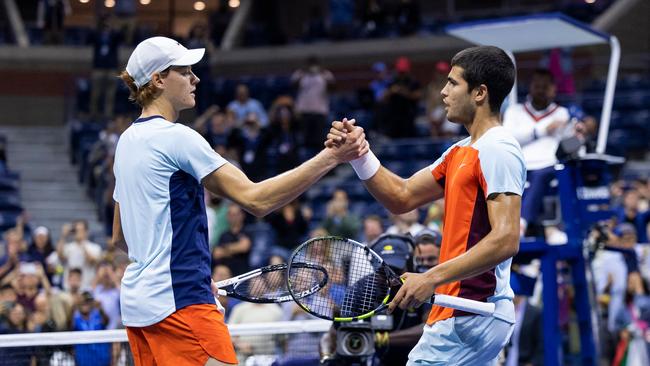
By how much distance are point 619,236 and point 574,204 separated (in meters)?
3.00

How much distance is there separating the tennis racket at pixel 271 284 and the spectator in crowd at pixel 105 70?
1545cm

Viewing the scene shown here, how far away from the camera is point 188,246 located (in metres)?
4.81

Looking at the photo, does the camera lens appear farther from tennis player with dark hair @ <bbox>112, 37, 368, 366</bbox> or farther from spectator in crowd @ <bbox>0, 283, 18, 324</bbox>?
spectator in crowd @ <bbox>0, 283, 18, 324</bbox>

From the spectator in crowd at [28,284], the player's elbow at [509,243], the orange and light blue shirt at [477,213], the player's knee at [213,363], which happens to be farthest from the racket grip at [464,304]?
the spectator in crowd at [28,284]

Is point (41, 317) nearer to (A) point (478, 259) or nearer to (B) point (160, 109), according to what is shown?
(B) point (160, 109)

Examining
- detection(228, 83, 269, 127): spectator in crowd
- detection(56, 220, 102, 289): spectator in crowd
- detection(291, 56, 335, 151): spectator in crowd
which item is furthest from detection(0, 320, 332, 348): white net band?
detection(228, 83, 269, 127): spectator in crowd

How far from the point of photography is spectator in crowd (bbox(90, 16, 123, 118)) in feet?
67.4

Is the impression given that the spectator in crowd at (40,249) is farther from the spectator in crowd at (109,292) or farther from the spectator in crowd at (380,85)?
the spectator in crowd at (380,85)

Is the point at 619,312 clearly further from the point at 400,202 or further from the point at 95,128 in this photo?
the point at 95,128

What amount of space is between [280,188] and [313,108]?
13634 millimetres

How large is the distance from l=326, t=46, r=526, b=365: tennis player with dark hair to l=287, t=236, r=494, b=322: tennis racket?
0.15 m

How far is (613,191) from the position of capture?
46.6 feet

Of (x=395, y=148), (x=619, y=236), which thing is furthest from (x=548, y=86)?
(x=395, y=148)

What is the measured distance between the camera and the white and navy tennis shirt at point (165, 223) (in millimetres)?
4777
